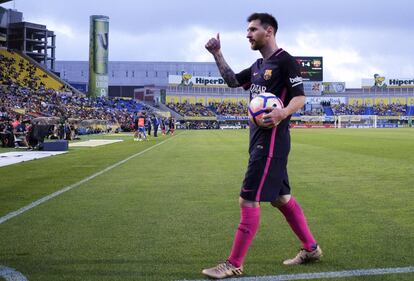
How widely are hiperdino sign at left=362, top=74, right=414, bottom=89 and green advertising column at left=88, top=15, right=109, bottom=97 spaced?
226 feet

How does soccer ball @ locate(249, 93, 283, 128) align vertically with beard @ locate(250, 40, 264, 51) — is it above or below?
below

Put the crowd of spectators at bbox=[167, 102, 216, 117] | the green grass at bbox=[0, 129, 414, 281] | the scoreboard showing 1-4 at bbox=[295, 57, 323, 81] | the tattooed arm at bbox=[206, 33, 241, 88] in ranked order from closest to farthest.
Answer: the green grass at bbox=[0, 129, 414, 281] → the tattooed arm at bbox=[206, 33, 241, 88] → the scoreboard showing 1-4 at bbox=[295, 57, 323, 81] → the crowd of spectators at bbox=[167, 102, 216, 117]

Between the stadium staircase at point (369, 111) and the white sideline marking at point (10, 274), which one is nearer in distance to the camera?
the white sideline marking at point (10, 274)

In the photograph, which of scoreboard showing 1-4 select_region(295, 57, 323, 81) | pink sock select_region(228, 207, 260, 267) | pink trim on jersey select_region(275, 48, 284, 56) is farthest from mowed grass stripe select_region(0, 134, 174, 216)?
scoreboard showing 1-4 select_region(295, 57, 323, 81)

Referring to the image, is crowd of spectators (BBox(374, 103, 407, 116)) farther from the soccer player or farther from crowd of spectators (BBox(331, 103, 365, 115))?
the soccer player

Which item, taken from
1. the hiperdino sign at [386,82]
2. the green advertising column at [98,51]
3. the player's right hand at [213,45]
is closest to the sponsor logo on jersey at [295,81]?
the player's right hand at [213,45]

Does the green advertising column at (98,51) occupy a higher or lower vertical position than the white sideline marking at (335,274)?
higher

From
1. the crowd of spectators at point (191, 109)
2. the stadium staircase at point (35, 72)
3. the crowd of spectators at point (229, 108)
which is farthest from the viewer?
the crowd of spectators at point (229, 108)

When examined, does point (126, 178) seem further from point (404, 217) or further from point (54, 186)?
point (404, 217)

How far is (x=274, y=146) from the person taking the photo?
14.6 ft

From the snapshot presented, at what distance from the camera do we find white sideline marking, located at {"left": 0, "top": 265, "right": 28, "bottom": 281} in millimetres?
4344

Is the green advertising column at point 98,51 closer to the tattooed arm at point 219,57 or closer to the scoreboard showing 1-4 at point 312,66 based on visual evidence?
the scoreboard showing 1-4 at point 312,66

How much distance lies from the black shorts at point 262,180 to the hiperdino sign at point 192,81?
11153 cm

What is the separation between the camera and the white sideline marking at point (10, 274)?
4.34 meters
